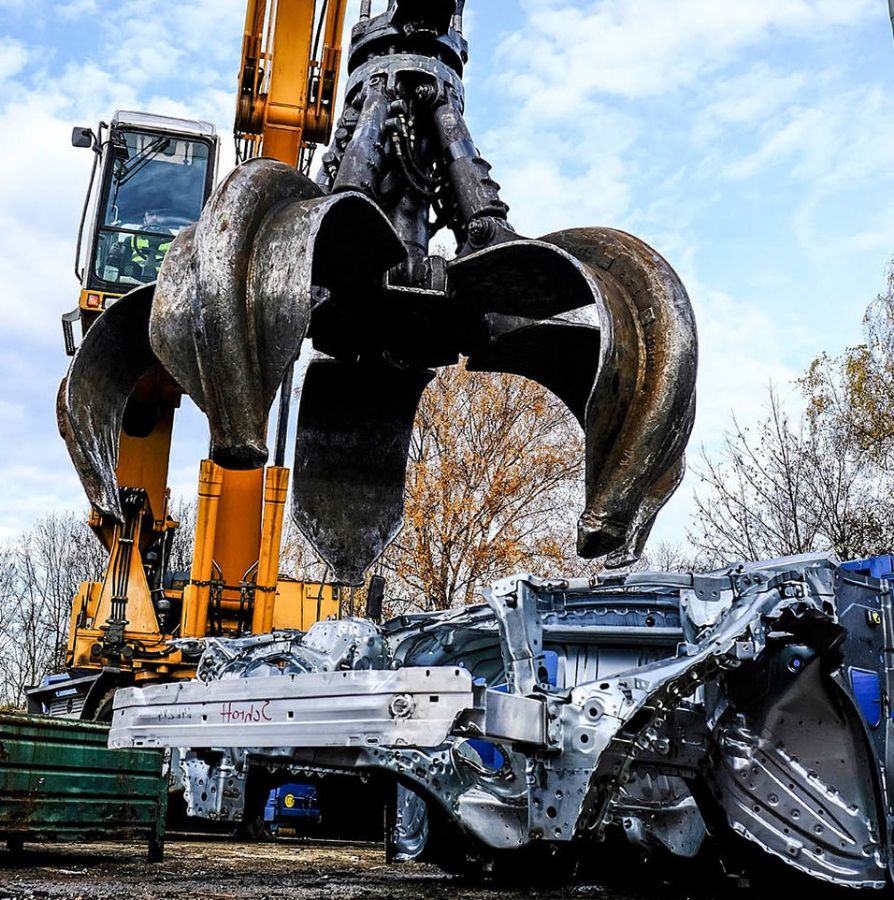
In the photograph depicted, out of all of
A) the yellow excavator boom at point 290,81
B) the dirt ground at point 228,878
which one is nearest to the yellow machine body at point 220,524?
the yellow excavator boom at point 290,81

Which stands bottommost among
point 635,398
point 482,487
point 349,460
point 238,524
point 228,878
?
point 228,878

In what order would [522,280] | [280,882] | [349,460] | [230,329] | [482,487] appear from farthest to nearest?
[482,487], [280,882], [349,460], [522,280], [230,329]

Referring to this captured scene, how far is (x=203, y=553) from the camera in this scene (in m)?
11.1

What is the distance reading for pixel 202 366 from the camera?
3.75m

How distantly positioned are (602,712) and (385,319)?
196cm

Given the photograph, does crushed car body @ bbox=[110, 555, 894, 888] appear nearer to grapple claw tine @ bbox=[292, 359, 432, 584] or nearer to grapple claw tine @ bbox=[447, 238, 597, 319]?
grapple claw tine @ bbox=[292, 359, 432, 584]

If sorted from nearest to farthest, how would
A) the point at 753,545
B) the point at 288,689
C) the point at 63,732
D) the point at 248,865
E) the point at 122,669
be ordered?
the point at 288,689 → the point at 63,732 → the point at 248,865 → the point at 122,669 → the point at 753,545

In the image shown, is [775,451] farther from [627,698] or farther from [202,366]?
[202,366]

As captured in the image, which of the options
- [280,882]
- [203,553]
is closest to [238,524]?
[203,553]

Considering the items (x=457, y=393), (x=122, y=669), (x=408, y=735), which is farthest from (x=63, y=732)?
(x=457, y=393)

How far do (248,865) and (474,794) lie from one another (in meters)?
3.51

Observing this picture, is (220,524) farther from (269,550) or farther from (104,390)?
(104,390)

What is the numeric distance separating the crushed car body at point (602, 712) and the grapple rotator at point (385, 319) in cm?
83

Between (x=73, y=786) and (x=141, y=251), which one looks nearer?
(x=73, y=786)
